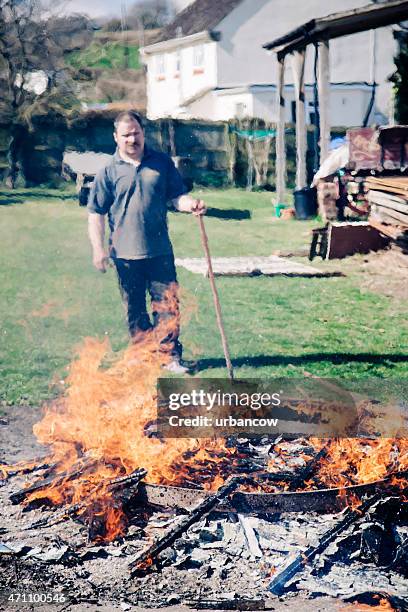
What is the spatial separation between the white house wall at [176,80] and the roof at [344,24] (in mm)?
456

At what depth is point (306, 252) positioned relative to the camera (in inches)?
247

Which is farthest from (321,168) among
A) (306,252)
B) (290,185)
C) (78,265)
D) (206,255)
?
(78,265)

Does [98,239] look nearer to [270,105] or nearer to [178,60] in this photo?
[178,60]

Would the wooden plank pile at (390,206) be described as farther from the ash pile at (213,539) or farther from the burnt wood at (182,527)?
the burnt wood at (182,527)

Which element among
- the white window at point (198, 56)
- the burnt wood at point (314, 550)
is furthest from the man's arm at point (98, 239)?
the burnt wood at point (314, 550)

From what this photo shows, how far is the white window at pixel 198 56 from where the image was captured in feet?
17.7

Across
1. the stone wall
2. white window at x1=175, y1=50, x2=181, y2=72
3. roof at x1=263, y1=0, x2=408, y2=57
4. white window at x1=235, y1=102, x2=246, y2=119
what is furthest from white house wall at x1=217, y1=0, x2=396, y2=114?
the stone wall

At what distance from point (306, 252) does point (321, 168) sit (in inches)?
27.5

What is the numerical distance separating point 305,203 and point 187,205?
42.3 inches

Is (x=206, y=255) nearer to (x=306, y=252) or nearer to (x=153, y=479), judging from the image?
(x=306, y=252)

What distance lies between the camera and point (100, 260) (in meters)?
5.59

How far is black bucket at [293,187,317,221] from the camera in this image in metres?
6.01

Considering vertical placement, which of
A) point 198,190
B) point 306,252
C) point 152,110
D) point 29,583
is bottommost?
point 29,583

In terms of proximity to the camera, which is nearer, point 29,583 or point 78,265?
point 29,583
